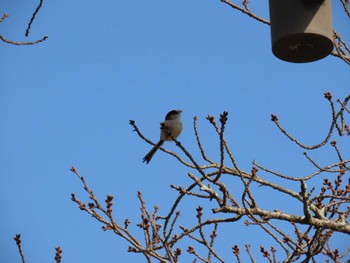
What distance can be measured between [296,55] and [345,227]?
1.26 m

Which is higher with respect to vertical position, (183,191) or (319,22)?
(319,22)

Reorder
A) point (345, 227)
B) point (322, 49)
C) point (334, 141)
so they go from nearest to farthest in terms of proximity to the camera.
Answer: point (322, 49), point (345, 227), point (334, 141)

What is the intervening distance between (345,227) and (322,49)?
1268 mm

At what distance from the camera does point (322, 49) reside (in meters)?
3.57

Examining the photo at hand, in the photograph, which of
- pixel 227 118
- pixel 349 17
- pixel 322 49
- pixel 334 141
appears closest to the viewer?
pixel 227 118

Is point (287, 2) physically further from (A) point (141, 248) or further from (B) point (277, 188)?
(A) point (141, 248)

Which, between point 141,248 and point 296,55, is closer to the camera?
point 296,55

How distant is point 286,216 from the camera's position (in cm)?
403

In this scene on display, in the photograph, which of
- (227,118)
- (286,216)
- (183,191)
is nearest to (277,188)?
→ (286,216)

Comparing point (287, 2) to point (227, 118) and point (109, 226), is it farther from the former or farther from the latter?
point (109, 226)

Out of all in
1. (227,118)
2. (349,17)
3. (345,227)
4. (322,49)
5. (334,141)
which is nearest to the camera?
(227,118)

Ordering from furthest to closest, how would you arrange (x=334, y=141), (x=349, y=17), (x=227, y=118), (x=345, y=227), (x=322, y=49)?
(x=334, y=141), (x=349, y=17), (x=345, y=227), (x=322, y=49), (x=227, y=118)

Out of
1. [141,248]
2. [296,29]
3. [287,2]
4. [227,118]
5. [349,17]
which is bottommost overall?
[141,248]

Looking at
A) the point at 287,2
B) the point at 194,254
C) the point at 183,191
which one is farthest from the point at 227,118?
the point at 194,254
